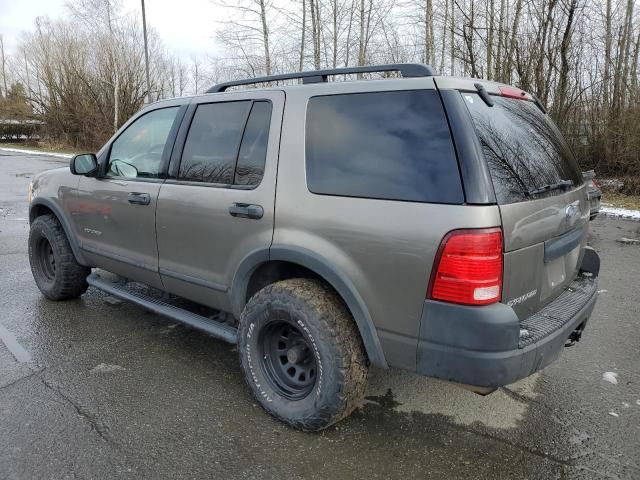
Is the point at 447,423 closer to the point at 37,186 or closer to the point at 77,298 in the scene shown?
the point at 77,298

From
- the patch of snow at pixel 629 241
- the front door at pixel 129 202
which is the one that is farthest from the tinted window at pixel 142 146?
the patch of snow at pixel 629 241

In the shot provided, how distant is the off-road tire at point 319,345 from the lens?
255 cm

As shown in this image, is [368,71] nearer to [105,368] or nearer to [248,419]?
[248,419]

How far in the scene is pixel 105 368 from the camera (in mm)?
3469

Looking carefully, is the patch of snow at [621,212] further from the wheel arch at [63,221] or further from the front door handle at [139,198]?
the wheel arch at [63,221]

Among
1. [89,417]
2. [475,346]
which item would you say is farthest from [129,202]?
[475,346]

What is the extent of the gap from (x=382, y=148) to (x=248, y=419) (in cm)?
170

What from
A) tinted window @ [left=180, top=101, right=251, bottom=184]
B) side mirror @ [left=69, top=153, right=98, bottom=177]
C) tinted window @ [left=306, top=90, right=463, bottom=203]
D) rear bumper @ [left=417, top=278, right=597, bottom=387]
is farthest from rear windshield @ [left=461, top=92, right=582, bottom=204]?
side mirror @ [left=69, top=153, right=98, bottom=177]

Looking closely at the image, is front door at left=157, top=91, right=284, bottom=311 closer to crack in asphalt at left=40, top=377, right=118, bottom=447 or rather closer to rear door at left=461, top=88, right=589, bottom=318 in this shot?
crack in asphalt at left=40, top=377, right=118, bottom=447

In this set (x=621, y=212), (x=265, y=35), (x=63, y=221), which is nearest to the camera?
(x=63, y=221)

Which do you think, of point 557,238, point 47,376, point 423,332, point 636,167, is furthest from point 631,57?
point 47,376

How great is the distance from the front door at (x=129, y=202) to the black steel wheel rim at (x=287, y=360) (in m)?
1.18

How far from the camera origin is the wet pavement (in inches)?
97.7

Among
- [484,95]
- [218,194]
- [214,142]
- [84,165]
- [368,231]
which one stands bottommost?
[368,231]
